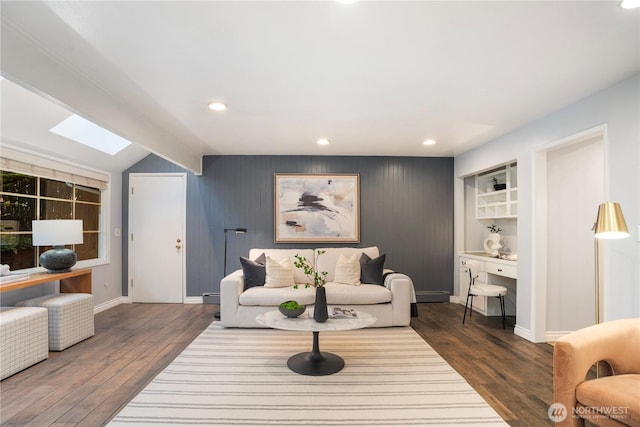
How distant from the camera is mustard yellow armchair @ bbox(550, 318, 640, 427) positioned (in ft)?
4.92

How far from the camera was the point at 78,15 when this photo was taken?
166cm

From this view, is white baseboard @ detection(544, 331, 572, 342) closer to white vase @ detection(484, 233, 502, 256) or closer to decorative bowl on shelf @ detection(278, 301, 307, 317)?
white vase @ detection(484, 233, 502, 256)

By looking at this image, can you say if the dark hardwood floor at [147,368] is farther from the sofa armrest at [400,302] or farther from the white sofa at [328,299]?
the white sofa at [328,299]

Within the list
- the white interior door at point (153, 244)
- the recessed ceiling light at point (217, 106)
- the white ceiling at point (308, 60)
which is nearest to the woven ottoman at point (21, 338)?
the white ceiling at point (308, 60)

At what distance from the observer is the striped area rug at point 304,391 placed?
2020 mm

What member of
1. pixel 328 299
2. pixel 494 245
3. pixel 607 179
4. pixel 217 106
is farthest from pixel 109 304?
pixel 607 179

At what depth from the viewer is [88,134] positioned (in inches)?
156

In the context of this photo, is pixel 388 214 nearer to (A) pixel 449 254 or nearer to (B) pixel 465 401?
(A) pixel 449 254

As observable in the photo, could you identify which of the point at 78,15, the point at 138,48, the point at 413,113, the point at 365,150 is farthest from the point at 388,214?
the point at 78,15

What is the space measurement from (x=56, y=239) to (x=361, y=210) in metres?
3.88

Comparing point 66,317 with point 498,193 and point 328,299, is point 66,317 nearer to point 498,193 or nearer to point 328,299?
point 328,299

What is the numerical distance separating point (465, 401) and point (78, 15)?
3323 millimetres

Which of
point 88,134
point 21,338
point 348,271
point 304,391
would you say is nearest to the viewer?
point 304,391

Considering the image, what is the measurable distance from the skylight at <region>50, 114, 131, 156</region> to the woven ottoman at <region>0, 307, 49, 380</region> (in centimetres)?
189
